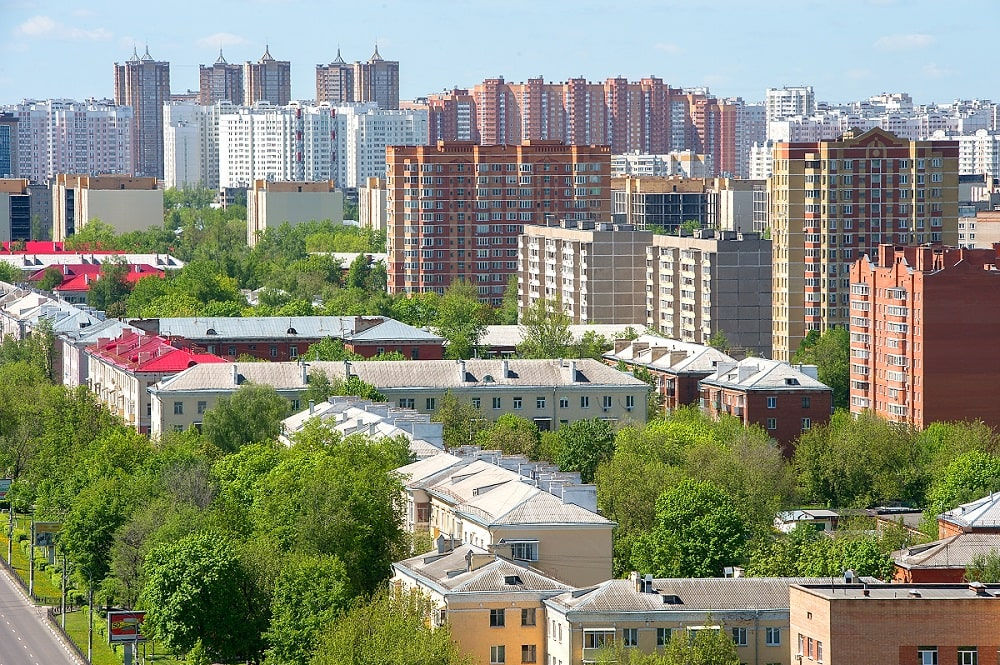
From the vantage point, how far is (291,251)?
454ft

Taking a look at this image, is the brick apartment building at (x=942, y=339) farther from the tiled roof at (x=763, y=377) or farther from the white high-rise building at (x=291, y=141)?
the white high-rise building at (x=291, y=141)

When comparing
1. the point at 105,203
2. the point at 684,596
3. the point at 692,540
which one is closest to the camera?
the point at 684,596

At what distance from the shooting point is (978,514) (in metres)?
42.1

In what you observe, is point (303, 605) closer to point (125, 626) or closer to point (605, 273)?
point (125, 626)

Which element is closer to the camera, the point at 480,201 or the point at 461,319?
the point at 461,319

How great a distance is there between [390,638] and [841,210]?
50366 millimetres

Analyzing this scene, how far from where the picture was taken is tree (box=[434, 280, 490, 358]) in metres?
78.3

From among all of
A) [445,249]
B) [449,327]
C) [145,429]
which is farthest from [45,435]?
[445,249]

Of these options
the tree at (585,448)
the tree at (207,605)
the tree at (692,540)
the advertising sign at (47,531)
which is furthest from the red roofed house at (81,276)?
the tree at (207,605)

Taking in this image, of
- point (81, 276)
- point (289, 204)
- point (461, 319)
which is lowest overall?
point (461, 319)

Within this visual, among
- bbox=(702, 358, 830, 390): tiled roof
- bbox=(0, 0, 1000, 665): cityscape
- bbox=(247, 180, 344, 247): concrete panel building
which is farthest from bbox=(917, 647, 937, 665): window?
bbox=(247, 180, 344, 247): concrete panel building

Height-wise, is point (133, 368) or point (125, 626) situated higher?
point (133, 368)

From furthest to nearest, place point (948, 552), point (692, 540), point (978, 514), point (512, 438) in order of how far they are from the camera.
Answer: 1. point (512, 438)
2. point (978, 514)
3. point (692, 540)
4. point (948, 552)

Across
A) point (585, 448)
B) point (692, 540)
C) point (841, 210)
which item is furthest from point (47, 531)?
point (841, 210)
